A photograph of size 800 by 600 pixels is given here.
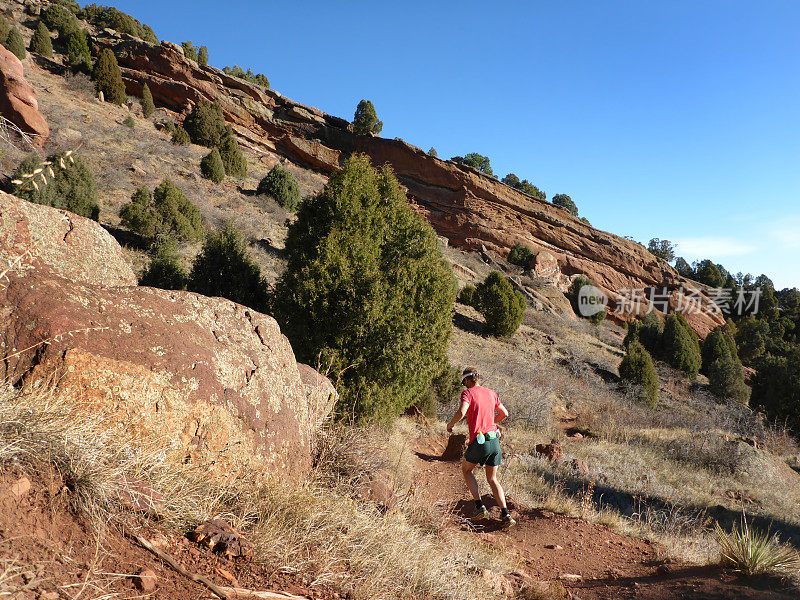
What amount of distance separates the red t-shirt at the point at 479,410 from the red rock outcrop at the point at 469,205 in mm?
33086

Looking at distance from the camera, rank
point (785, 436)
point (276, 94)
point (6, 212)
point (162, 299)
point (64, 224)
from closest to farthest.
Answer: point (162, 299) < point (6, 212) < point (64, 224) < point (785, 436) < point (276, 94)

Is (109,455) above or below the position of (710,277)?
below

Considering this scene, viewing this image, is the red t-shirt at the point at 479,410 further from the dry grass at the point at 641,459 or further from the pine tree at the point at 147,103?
the pine tree at the point at 147,103

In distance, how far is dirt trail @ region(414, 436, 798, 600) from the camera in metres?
3.64

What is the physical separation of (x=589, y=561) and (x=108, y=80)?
32.8 m

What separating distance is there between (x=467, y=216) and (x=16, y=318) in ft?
125

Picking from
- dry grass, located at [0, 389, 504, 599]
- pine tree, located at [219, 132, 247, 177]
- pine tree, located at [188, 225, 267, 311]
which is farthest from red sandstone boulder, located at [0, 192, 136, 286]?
pine tree, located at [219, 132, 247, 177]

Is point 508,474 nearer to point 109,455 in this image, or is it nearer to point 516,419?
point 516,419

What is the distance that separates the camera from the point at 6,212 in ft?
11.1

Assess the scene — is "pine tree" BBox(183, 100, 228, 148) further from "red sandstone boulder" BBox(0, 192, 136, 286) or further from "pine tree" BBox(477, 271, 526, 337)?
"red sandstone boulder" BBox(0, 192, 136, 286)

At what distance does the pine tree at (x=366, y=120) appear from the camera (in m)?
42.7

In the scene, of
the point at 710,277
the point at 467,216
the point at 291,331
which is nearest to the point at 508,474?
the point at 291,331

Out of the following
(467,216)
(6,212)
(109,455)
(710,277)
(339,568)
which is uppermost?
(710,277)

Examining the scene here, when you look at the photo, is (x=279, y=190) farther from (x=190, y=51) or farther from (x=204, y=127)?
(x=190, y=51)
